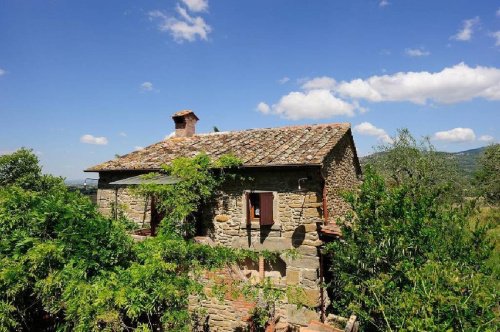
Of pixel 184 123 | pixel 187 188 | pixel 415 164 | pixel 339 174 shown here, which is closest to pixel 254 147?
pixel 187 188

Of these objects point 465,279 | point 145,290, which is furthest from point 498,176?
point 145,290

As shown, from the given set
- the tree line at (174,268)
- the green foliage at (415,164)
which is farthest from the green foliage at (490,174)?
the tree line at (174,268)

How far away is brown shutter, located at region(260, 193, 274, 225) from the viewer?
11.1 metres

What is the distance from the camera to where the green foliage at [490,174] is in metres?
25.6

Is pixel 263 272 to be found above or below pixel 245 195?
below

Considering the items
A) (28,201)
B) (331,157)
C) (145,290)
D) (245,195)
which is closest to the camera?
(145,290)

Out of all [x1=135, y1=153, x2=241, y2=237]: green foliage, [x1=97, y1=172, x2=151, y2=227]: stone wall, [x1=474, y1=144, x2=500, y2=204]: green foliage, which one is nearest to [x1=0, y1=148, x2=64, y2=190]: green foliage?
[x1=97, y1=172, x2=151, y2=227]: stone wall

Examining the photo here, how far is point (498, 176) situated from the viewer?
26156 mm

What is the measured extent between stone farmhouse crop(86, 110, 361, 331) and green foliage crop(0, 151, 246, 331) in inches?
132

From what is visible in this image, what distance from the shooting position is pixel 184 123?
58.8 ft

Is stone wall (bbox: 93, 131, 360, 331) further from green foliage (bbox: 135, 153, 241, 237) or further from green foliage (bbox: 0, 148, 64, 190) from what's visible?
green foliage (bbox: 0, 148, 64, 190)

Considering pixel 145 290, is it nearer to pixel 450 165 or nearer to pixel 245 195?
pixel 245 195

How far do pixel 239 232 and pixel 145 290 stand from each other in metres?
6.13

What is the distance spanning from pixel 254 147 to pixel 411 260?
801 centimetres
